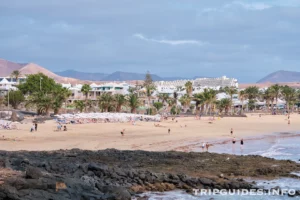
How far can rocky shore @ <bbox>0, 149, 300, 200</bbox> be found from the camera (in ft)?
42.3

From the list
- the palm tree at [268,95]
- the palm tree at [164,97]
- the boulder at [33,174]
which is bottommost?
the boulder at [33,174]

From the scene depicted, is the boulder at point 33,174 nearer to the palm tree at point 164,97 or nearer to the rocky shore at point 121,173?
the rocky shore at point 121,173

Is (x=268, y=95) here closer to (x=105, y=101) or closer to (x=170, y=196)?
(x=105, y=101)

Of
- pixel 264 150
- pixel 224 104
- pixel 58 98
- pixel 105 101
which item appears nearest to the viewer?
pixel 264 150

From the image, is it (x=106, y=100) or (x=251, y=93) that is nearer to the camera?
(x=106, y=100)

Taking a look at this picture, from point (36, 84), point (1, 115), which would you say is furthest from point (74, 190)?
point (36, 84)

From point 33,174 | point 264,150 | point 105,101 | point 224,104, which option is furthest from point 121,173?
point 224,104

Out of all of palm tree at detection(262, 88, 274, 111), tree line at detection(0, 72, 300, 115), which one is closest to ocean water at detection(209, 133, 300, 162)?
tree line at detection(0, 72, 300, 115)

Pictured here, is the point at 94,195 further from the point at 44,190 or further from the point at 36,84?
the point at 36,84

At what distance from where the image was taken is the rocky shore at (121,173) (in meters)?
12.9

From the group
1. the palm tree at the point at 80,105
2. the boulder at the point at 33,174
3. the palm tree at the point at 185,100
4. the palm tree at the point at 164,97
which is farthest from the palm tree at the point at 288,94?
the boulder at the point at 33,174

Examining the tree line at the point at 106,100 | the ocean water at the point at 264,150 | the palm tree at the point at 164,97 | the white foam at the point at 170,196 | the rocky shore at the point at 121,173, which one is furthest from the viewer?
the palm tree at the point at 164,97

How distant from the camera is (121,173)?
17.2 meters

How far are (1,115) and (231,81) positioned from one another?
138 m
